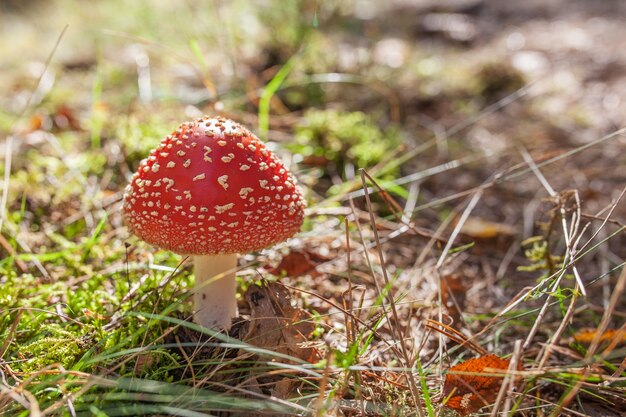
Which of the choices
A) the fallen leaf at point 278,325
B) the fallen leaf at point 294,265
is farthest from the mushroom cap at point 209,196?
the fallen leaf at point 294,265

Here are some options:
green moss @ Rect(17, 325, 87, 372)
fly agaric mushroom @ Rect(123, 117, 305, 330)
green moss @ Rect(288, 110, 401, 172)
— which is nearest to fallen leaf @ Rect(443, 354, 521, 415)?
fly agaric mushroom @ Rect(123, 117, 305, 330)

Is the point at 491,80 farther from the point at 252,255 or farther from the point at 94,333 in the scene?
the point at 94,333

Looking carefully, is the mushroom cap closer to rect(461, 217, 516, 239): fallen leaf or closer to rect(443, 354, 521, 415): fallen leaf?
rect(443, 354, 521, 415): fallen leaf

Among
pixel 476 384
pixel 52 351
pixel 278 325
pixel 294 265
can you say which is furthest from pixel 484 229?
pixel 52 351

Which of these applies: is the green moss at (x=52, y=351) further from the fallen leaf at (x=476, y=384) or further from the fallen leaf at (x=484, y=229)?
the fallen leaf at (x=484, y=229)

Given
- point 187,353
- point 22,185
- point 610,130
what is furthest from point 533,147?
point 22,185

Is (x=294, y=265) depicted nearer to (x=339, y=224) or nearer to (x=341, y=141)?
(x=339, y=224)

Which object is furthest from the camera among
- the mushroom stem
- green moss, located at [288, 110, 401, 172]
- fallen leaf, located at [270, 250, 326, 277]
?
green moss, located at [288, 110, 401, 172]

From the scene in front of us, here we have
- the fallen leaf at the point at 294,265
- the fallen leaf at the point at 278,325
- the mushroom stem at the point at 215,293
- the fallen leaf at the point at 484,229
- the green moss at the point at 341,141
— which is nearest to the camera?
the fallen leaf at the point at 278,325
